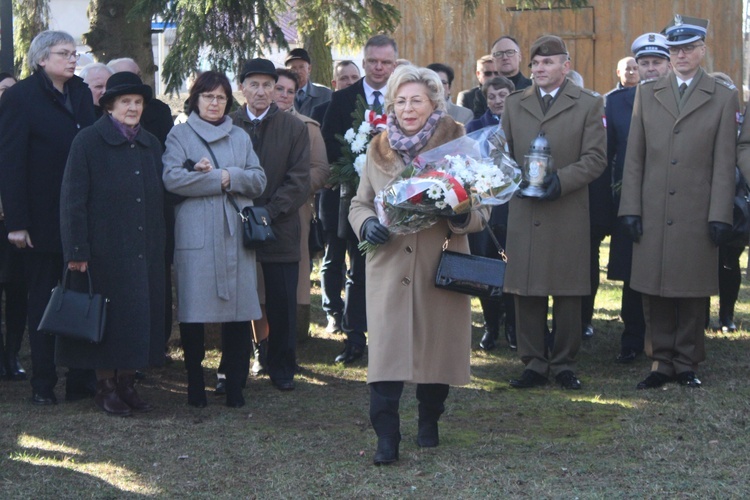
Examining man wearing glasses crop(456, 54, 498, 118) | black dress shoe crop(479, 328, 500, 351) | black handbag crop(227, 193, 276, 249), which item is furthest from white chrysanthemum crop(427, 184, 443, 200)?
man wearing glasses crop(456, 54, 498, 118)

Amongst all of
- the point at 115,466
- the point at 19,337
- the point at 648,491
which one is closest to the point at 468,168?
the point at 648,491

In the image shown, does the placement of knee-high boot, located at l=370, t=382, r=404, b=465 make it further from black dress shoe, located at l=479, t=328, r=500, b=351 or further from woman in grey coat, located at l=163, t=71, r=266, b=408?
black dress shoe, located at l=479, t=328, r=500, b=351

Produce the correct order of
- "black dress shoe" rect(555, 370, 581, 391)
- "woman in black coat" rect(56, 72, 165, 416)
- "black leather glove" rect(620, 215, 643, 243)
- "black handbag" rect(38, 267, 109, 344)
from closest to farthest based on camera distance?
"black handbag" rect(38, 267, 109, 344)
"woman in black coat" rect(56, 72, 165, 416)
"black leather glove" rect(620, 215, 643, 243)
"black dress shoe" rect(555, 370, 581, 391)

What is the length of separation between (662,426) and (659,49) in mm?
3169

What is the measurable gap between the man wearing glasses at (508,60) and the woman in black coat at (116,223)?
3568mm

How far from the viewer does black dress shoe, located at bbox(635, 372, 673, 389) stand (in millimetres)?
7371

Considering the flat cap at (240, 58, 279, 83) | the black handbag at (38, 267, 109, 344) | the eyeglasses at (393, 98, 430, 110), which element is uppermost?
the flat cap at (240, 58, 279, 83)

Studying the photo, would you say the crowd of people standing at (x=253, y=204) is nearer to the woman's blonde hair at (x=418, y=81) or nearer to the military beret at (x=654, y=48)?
the military beret at (x=654, y=48)

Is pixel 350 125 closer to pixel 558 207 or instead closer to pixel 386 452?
pixel 558 207

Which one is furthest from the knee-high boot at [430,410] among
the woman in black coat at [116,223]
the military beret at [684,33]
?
the military beret at [684,33]

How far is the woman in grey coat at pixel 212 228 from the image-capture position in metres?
6.77

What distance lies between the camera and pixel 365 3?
9.46 m

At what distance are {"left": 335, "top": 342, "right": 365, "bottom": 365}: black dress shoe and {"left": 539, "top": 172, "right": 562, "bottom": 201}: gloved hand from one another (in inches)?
80.3

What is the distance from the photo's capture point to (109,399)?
22.3ft
